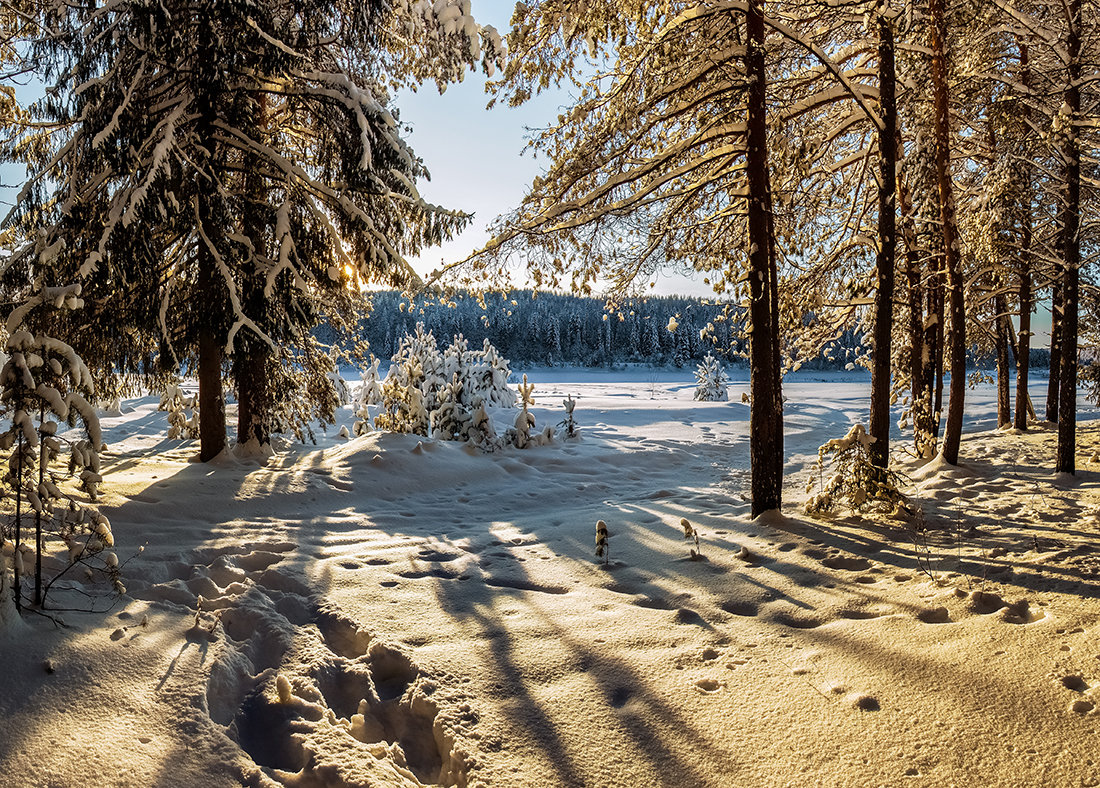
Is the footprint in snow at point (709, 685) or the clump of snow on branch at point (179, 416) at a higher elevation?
the clump of snow on branch at point (179, 416)

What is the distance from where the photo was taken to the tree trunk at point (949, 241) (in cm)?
812

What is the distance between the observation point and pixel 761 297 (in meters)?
5.84

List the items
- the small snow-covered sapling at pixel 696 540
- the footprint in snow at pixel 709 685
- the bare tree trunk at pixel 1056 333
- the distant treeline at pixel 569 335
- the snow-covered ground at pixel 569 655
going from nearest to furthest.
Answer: the snow-covered ground at pixel 569 655 < the footprint in snow at pixel 709 685 < the small snow-covered sapling at pixel 696 540 < the bare tree trunk at pixel 1056 333 < the distant treeline at pixel 569 335

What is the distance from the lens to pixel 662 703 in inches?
109

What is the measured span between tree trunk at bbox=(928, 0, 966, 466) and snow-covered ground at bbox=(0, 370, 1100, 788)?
8.79 ft

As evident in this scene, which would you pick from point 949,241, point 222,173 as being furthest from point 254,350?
point 949,241

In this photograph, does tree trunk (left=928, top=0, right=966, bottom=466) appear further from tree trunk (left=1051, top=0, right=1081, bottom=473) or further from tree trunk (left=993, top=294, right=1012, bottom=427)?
tree trunk (left=993, top=294, right=1012, bottom=427)

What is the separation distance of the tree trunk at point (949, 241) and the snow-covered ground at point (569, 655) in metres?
2.68

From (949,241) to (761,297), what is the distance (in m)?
4.83

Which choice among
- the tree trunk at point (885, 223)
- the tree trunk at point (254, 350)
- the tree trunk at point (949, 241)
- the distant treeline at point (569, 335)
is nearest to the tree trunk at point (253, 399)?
the tree trunk at point (254, 350)

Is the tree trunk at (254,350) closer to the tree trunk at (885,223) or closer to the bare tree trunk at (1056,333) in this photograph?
the tree trunk at (885,223)

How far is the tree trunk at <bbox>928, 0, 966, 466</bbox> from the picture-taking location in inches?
320

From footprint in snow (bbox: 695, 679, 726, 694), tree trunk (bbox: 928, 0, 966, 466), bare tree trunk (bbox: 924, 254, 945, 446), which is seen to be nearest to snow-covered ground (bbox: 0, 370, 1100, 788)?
footprint in snow (bbox: 695, 679, 726, 694)

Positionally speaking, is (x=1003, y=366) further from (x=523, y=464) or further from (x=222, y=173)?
(x=222, y=173)
